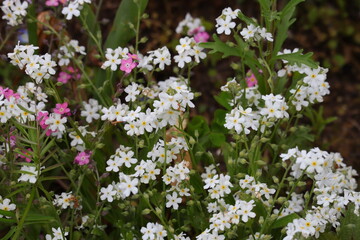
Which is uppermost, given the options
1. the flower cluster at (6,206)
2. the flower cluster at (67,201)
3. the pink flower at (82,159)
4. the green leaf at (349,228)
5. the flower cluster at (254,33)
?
the flower cluster at (254,33)

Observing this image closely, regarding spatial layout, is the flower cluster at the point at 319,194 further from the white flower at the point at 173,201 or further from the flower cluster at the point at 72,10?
the flower cluster at the point at 72,10

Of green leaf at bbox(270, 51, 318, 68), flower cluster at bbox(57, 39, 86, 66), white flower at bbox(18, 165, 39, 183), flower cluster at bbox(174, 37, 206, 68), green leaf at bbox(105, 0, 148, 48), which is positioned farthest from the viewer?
green leaf at bbox(105, 0, 148, 48)

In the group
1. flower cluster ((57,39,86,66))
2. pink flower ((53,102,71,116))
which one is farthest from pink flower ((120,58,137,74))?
flower cluster ((57,39,86,66))

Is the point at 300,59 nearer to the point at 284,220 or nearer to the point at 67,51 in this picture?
the point at 284,220

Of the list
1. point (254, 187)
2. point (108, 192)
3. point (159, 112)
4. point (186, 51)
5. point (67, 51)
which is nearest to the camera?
point (159, 112)

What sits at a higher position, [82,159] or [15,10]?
[15,10]

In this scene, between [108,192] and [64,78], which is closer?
[108,192]

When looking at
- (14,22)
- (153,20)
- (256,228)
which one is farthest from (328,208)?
(153,20)

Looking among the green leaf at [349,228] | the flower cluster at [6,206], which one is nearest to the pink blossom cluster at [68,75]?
the flower cluster at [6,206]

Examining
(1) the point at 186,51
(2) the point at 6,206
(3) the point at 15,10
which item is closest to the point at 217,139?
(1) the point at 186,51

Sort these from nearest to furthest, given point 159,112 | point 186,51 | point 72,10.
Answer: point 159,112, point 186,51, point 72,10

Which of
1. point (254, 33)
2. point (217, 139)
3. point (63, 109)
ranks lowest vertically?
point (217, 139)

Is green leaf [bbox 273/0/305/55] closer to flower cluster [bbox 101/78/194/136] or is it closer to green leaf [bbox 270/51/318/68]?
green leaf [bbox 270/51/318/68]
